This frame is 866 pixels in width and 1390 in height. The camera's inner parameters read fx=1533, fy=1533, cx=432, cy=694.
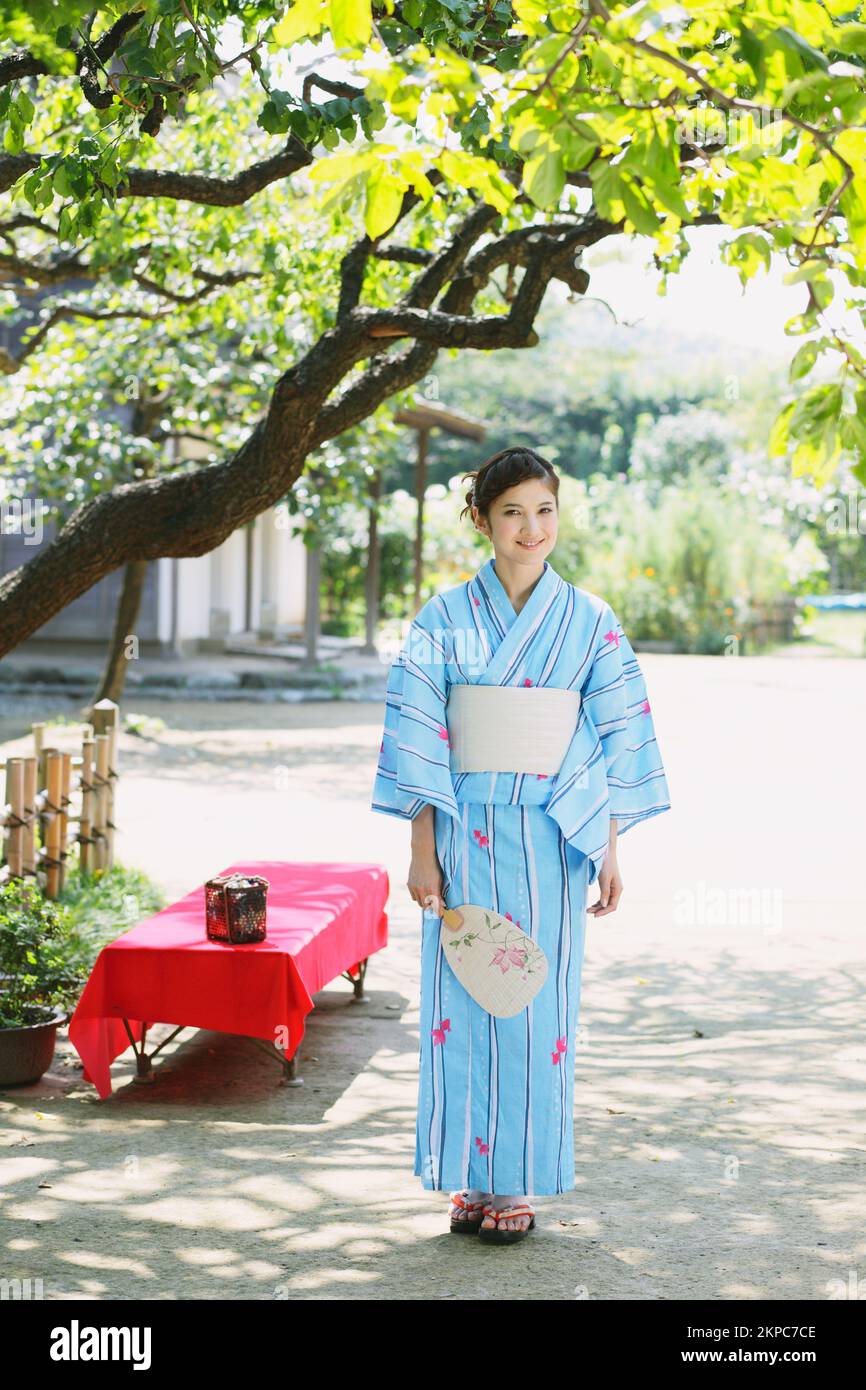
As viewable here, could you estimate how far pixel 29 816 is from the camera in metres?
6.66

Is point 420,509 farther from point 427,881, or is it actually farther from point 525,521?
point 427,881

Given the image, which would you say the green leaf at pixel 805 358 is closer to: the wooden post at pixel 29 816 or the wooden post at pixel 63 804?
the wooden post at pixel 29 816

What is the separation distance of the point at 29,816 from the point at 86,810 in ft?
2.80

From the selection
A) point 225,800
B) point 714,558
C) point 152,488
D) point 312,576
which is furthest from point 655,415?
point 152,488

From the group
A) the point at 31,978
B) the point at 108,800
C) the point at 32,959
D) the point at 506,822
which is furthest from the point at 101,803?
the point at 506,822

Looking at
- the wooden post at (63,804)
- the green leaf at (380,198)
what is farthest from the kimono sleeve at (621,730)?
the wooden post at (63,804)

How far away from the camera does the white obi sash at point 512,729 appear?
385cm

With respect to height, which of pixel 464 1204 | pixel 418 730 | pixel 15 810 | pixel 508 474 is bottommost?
pixel 464 1204

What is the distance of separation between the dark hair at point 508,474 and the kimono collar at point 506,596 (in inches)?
6.8

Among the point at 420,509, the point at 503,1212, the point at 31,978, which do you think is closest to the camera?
the point at 503,1212

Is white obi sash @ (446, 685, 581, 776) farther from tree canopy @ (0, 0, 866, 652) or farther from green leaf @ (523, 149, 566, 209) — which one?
green leaf @ (523, 149, 566, 209)

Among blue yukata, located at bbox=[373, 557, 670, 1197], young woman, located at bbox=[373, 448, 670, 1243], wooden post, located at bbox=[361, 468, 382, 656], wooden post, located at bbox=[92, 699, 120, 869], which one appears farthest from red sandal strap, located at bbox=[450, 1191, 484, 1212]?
wooden post, located at bbox=[361, 468, 382, 656]

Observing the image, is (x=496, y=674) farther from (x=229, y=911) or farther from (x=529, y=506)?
(x=229, y=911)
